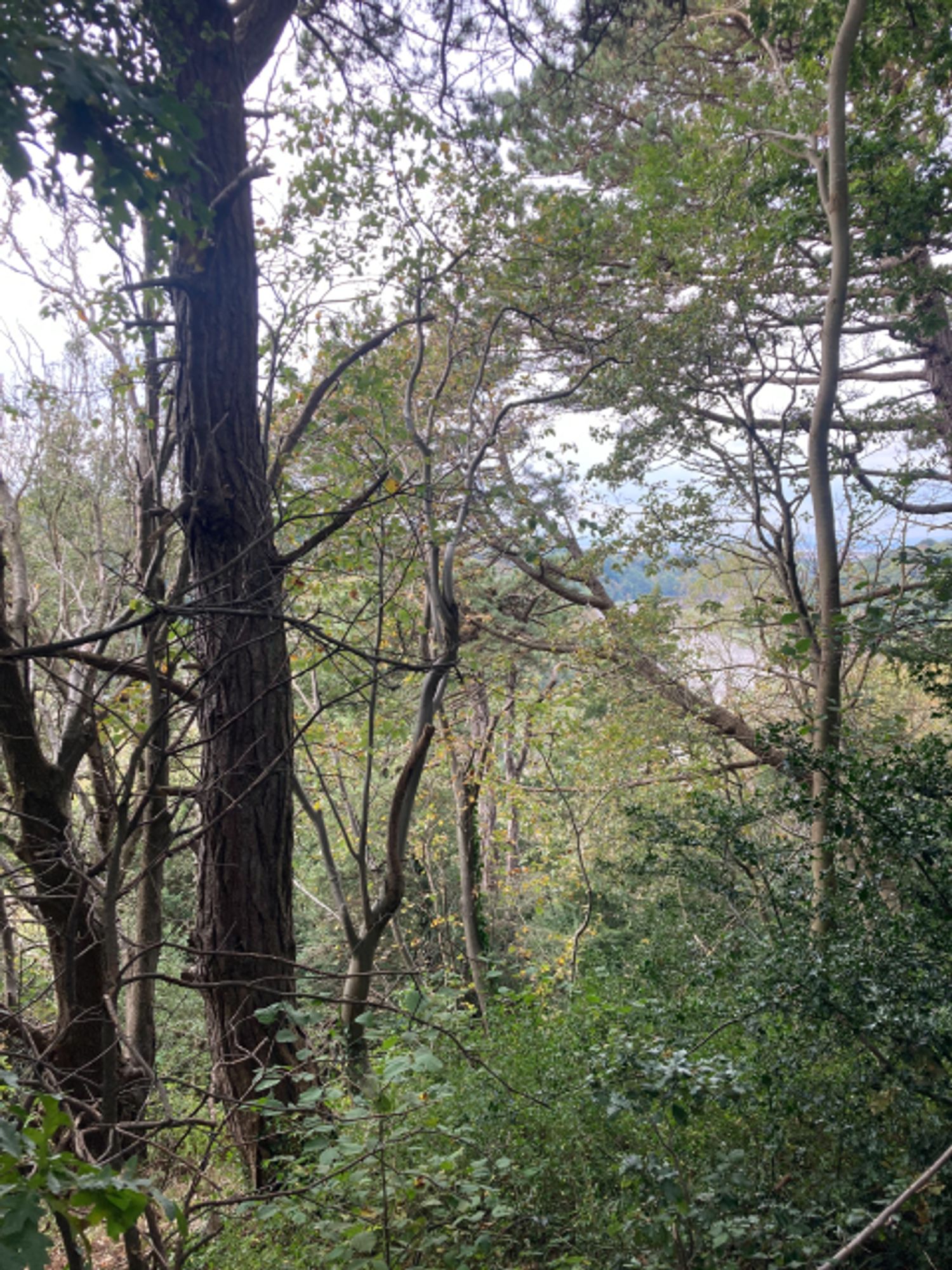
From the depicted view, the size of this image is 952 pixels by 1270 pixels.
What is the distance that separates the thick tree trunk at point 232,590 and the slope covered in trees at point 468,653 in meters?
0.02

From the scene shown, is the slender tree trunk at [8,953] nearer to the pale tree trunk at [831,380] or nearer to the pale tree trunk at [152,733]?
the pale tree trunk at [152,733]

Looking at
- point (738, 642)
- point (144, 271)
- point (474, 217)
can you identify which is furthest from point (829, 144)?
point (738, 642)

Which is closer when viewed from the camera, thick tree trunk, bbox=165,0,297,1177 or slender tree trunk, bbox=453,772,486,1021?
thick tree trunk, bbox=165,0,297,1177

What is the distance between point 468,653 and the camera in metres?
8.98

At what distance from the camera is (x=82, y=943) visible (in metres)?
3.29

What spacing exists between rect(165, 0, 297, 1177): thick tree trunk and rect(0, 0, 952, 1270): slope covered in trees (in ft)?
0.07

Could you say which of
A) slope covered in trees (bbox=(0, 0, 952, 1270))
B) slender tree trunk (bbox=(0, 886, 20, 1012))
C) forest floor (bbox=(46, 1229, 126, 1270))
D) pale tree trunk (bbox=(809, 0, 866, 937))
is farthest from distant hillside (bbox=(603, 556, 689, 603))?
forest floor (bbox=(46, 1229, 126, 1270))

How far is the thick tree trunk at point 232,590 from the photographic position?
3.10 metres

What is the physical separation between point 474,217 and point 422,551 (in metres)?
2.31

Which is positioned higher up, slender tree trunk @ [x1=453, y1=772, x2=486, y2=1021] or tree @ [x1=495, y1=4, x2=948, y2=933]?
tree @ [x1=495, y1=4, x2=948, y2=933]

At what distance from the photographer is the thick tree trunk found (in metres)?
3.10

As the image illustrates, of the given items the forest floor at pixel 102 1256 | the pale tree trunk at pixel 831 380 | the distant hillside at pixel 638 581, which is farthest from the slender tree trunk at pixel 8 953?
the distant hillside at pixel 638 581

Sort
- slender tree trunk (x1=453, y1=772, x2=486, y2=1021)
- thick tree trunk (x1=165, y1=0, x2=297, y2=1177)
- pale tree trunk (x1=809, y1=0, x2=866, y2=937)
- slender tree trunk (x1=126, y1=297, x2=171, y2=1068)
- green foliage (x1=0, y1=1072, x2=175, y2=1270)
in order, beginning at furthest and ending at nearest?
1. slender tree trunk (x1=453, y1=772, x2=486, y2=1021)
2. pale tree trunk (x1=809, y1=0, x2=866, y2=937)
3. thick tree trunk (x1=165, y1=0, x2=297, y2=1177)
4. slender tree trunk (x1=126, y1=297, x2=171, y2=1068)
5. green foliage (x1=0, y1=1072, x2=175, y2=1270)

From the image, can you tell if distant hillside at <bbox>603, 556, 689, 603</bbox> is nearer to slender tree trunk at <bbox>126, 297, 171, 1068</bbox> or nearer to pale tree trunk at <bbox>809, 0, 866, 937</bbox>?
pale tree trunk at <bbox>809, 0, 866, 937</bbox>
